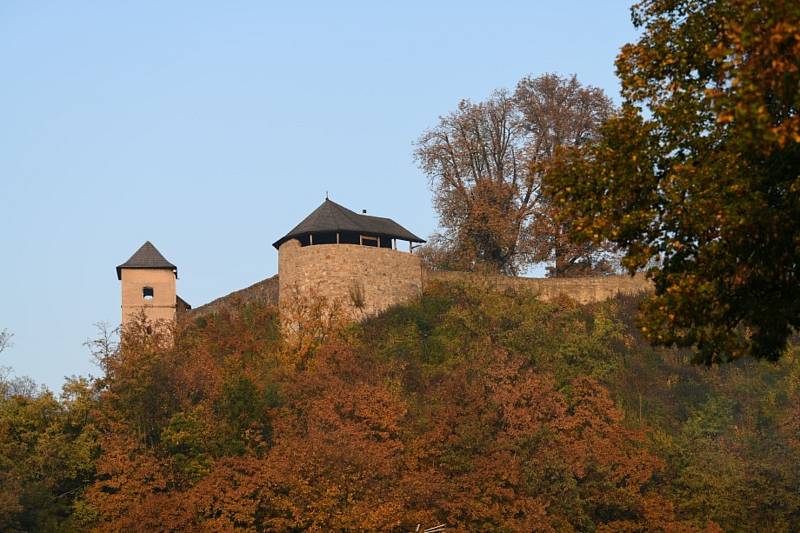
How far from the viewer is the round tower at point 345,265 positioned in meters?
58.0

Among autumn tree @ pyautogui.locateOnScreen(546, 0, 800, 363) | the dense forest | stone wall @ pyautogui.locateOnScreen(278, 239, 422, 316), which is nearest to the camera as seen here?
autumn tree @ pyautogui.locateOnScreen(546, 0, 800, 363)

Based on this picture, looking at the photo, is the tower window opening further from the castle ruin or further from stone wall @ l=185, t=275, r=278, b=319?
stone wall @ l=185, t=275, r=278, b=319

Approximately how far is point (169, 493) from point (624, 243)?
99.1ft

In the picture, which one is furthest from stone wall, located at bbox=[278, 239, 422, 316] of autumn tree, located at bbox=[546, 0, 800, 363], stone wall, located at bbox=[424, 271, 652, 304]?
autumn tree, located at bbox=[546, 0, 800, 363]

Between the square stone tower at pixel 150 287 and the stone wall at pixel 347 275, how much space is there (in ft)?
18.6

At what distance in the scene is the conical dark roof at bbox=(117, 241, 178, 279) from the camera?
207 feet

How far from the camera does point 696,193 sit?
18.2 m

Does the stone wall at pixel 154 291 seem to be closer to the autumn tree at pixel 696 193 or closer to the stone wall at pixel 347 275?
the stone wall at pixel 347 275

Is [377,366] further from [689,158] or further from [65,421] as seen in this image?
[689,158]

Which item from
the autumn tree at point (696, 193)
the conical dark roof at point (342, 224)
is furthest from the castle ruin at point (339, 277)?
the autumn tree at point (696, 193)

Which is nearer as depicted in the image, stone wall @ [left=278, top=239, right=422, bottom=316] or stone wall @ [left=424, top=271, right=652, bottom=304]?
stone wall @ [left=278, top=239, right=422, bottom=316]

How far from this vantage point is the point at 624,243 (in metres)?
19.5

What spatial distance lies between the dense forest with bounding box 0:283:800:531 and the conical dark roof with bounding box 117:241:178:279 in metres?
4.63

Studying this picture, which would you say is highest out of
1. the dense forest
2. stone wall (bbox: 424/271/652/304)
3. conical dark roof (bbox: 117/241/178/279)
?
conical dark roof (bbox: 117/241/178/279)
